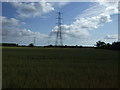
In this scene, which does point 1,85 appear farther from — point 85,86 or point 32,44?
point 32,44

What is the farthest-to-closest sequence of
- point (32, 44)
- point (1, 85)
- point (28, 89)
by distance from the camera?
1. point (32, 44)
2. point (1, 85)
3. point (28, 89)

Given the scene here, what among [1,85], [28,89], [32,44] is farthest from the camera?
[32,44]

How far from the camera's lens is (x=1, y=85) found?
26.8 ft

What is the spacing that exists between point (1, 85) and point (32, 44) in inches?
5634

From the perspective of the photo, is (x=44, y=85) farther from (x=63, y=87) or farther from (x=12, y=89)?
(x=12, y=89)

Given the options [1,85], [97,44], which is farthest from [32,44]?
[1,85]

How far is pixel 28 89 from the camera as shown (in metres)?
7.51

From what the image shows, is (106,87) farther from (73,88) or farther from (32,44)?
(32,44)

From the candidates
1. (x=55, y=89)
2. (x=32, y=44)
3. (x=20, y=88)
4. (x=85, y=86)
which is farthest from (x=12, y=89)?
(x=32, y=44)

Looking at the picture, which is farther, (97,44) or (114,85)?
(97,44)

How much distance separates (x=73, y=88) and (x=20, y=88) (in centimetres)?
192

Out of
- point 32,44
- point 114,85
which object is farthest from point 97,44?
point 114,85

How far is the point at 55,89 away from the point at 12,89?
4.98 ft

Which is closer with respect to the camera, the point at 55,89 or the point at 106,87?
the point at 55,89
